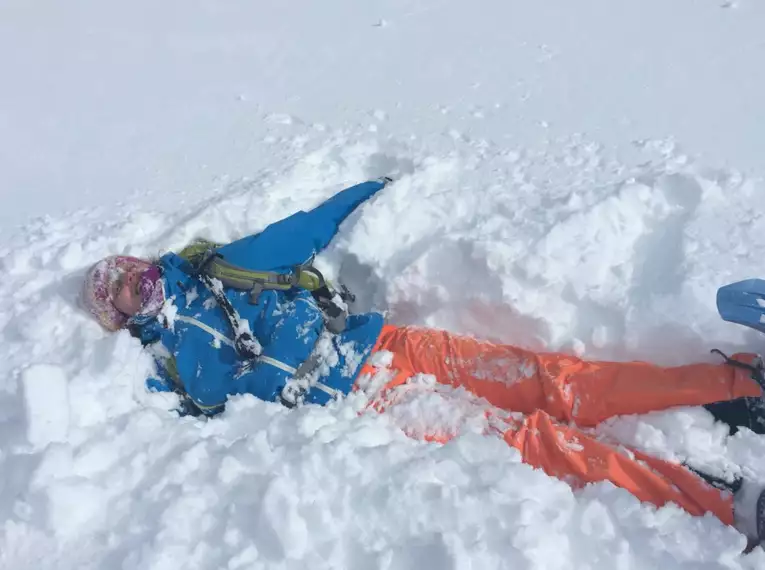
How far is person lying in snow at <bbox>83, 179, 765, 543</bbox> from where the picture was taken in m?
2.35

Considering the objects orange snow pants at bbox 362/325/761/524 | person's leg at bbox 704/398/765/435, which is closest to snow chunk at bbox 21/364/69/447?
orange snow pants at bbox 362/325/761/524

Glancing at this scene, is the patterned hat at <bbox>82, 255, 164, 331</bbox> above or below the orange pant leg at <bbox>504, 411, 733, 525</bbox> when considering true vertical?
above

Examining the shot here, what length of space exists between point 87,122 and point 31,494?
343 cm

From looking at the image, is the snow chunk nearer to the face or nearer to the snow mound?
the snow mound

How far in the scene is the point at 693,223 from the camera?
284cm

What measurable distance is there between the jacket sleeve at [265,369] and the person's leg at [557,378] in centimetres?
38

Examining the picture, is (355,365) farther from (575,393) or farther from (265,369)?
(575,393)

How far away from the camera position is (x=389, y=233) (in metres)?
3.29

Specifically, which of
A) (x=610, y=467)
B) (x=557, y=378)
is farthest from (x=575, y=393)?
(x=610, y=467)

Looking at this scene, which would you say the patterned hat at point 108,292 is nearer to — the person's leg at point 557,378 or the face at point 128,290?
the face at point 128,290

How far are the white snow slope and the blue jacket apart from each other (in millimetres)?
184

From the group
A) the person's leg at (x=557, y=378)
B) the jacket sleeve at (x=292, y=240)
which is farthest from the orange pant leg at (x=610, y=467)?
the jacket sleeve at (x=292, y=240)

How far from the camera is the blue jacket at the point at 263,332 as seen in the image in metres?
2.84

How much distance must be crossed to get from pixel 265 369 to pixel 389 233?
3.20 ft
